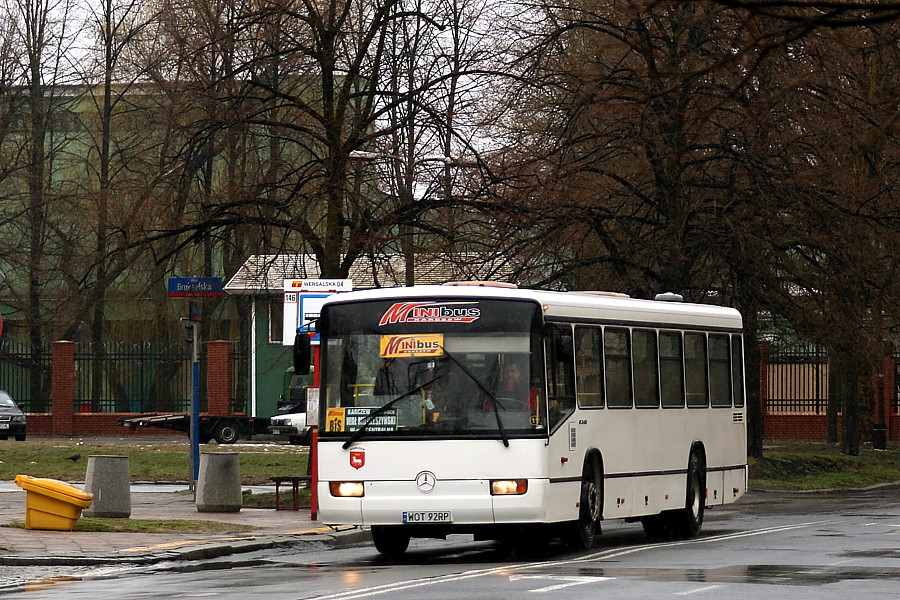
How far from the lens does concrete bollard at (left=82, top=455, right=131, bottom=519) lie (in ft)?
71.8

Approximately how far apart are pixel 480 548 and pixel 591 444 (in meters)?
2.07

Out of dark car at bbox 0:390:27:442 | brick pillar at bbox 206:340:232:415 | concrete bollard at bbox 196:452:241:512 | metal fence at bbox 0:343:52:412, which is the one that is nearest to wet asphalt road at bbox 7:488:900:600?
concrete bollard at bbox 196:452:241:512

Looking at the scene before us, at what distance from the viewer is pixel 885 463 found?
40.2m

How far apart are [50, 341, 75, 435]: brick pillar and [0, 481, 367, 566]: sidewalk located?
1056 inches

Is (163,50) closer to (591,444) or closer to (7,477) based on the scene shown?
(7,477)

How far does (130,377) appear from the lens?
52.5m

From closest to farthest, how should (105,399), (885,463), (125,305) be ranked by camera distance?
1. (885,463)
2. (105,399)
3. (125,305)

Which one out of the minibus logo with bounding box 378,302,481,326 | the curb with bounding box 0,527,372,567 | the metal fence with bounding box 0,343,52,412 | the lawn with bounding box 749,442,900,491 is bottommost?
the curb with bounding box 0,527,372,567

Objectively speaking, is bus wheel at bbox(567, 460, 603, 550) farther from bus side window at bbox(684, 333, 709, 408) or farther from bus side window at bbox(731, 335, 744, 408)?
bus side window at bbox(731, 335, 744, 408)

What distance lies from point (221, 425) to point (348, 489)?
3046cm

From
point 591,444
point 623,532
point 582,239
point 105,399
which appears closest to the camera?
point 591,444

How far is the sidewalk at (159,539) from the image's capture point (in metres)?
17.3

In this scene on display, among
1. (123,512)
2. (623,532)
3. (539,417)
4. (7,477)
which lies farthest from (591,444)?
(7,477)

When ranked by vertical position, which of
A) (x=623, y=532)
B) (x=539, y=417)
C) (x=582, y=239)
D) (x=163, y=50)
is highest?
(x=163, y=50)
